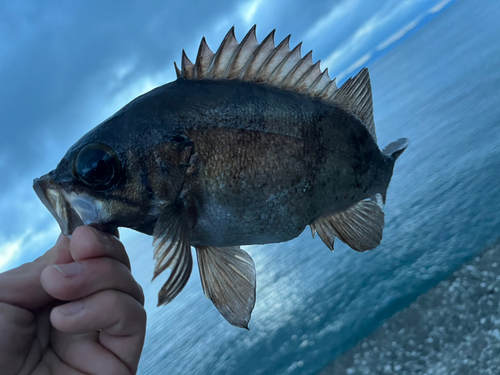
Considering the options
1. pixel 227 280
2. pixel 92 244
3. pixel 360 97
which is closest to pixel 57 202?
pixel 92 244

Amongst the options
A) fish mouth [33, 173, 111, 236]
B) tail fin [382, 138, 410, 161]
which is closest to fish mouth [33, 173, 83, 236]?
fish mouth [33, 173, 111, 236]

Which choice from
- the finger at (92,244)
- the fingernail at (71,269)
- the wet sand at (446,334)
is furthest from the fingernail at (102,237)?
the wet sand at (446,334)

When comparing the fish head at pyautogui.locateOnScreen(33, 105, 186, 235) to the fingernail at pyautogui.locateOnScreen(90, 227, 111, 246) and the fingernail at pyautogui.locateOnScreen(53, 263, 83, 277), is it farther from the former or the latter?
the fingernail at pyautogui.locateOnScreen(53, 263, 83, 277)

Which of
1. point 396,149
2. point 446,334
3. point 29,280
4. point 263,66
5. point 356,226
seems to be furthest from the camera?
point 446,334

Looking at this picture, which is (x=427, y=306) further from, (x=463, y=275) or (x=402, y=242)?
(x=402, y=242)

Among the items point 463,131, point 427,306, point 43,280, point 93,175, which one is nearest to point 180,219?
point 93,175

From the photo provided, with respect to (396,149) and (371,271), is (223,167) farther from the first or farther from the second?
(371,271)
